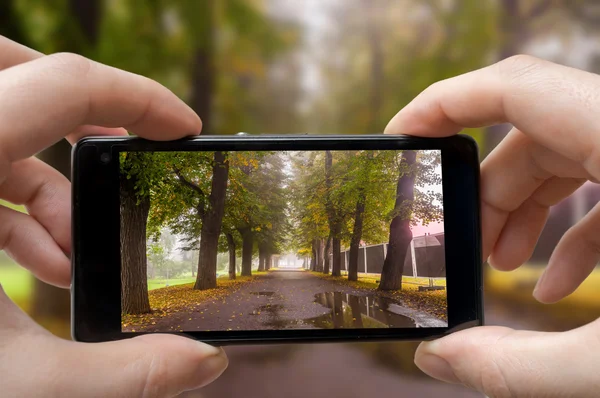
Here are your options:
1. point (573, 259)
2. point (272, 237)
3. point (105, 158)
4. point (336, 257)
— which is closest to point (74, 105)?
point (105, 158)

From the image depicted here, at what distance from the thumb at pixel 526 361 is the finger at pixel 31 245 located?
59cm

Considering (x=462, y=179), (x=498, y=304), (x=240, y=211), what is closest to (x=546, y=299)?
(x=462, y=179)

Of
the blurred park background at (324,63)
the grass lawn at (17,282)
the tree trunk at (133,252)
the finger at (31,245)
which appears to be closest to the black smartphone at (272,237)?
the tree trunk at (133,252)

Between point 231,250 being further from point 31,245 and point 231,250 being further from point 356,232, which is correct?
point 31,245

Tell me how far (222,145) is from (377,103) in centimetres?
63

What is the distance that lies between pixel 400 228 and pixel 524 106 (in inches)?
9.5

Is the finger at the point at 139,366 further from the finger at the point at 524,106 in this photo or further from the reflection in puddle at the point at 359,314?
the finger at the point at 524,106

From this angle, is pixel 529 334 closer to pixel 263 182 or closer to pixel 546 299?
pixel 546 299

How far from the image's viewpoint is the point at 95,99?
1.75 feet

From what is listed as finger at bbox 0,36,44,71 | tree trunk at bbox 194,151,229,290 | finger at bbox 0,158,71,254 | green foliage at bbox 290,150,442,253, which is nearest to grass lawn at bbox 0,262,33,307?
finger at bbox 0,158,71,254

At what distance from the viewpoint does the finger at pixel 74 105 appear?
1.50 feet

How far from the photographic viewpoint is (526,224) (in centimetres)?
73

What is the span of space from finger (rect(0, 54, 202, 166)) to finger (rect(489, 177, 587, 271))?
559mm

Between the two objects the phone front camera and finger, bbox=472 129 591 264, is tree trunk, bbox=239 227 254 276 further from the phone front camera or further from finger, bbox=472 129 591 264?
finger, bbox=472 129 591 264
